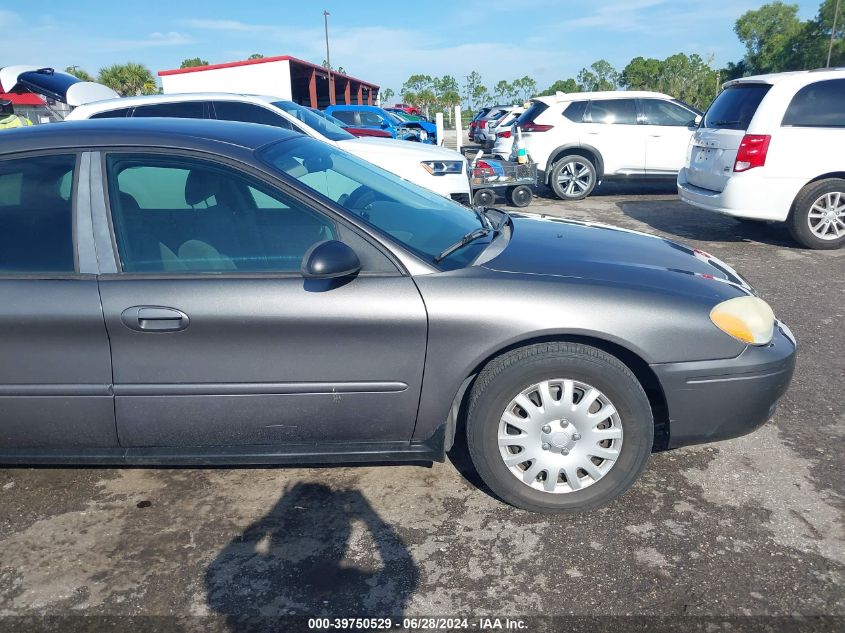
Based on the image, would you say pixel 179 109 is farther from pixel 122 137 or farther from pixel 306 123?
pixel 122 137

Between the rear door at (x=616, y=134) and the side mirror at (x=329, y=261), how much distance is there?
9.50m

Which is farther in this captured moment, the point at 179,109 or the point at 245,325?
the point at 179,109

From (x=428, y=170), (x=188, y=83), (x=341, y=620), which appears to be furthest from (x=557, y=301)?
(x=188, y=83)

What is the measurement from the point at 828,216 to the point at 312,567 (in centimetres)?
688

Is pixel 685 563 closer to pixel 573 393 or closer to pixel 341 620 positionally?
pixel 573 393

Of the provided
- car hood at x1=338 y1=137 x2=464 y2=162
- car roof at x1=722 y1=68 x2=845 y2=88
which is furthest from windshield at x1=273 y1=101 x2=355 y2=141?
car roof at x1=722 y1=68 x2=845 y2=88

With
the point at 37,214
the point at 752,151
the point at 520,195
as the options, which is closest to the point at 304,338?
the point at 37,214

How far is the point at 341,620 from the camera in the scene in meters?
2.32

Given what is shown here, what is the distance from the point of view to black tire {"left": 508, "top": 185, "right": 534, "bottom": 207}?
1034 cm

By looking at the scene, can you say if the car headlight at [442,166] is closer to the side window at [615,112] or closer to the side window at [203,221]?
the side window at [203,221]

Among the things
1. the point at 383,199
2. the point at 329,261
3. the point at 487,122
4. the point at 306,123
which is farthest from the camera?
the point at 487,122

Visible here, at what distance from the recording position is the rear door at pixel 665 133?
11164mm

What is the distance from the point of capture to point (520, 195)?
10.4m

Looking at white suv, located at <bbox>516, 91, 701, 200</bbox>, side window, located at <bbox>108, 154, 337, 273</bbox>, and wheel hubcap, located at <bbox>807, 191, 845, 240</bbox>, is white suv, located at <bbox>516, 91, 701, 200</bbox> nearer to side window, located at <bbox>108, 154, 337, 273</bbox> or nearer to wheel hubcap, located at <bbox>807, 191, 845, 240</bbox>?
wheel hubcap, located at <bbox>807, 191, 845, 240</bbox>
